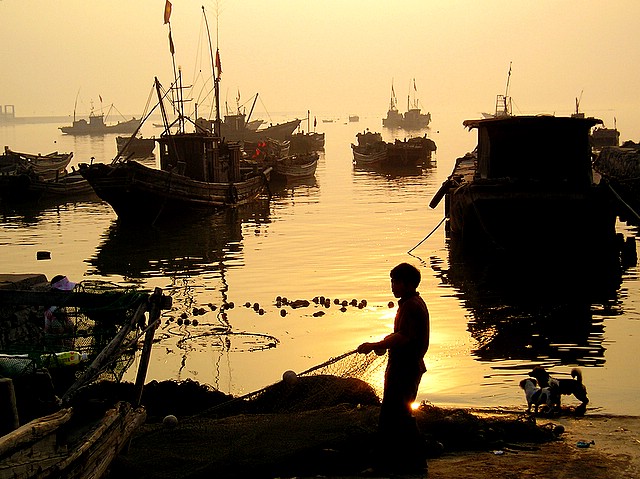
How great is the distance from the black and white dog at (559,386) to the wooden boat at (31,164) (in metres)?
36.3

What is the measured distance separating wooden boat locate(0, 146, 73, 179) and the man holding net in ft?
124

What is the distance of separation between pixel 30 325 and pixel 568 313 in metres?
9.84

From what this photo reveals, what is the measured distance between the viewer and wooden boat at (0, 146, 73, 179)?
43.7m

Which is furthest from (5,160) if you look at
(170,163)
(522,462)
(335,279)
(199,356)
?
(522,462)

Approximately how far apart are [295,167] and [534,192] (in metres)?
33.9

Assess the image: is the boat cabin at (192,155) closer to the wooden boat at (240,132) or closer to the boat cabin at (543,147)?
the boat cabin at (543,147)

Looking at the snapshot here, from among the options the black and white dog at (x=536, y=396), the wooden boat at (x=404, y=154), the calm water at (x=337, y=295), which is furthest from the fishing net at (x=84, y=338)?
the wooden boat at (x=404, y=154)

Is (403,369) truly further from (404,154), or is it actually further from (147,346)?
(404,154)

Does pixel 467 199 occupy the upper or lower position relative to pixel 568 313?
upper

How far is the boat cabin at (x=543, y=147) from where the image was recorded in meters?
22.2

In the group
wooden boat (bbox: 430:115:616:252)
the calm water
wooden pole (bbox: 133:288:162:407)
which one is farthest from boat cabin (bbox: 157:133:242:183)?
wooden pole (bbox: 133:288:162:407)

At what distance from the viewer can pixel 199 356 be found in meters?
13.3

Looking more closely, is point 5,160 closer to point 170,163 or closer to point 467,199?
point 170,163

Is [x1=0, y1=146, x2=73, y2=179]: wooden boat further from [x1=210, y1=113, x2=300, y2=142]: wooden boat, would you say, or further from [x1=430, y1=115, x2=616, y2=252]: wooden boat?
[x1=210, y1=113, x2=300, y2=142]: wooden boat
